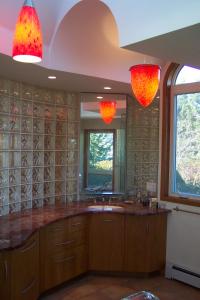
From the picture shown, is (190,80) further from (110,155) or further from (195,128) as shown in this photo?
(110,155)

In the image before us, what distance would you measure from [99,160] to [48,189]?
86 centimetres

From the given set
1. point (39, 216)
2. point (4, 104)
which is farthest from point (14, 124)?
point (39, 216)

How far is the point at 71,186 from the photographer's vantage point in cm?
484

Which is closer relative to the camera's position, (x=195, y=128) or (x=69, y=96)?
(x=195, y=128)

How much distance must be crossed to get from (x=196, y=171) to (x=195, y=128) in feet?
1.71

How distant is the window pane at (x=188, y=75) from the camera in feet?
13.5

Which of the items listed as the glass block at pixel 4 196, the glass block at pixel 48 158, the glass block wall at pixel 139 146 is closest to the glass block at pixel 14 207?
the glass block at pixel 4 196

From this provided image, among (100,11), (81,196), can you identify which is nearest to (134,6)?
(100,11)

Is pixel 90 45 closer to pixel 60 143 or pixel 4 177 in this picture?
pixel 60 143

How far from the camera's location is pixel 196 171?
13.6ft

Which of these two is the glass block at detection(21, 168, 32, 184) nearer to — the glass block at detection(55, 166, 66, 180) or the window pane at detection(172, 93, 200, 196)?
the glass block at detection(55, 166, 66, 180)

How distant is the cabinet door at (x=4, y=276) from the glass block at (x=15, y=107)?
1.81m

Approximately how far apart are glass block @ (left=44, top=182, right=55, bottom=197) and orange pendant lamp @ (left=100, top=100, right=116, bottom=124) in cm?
→ 117

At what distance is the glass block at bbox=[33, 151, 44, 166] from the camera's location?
4.35 meters
